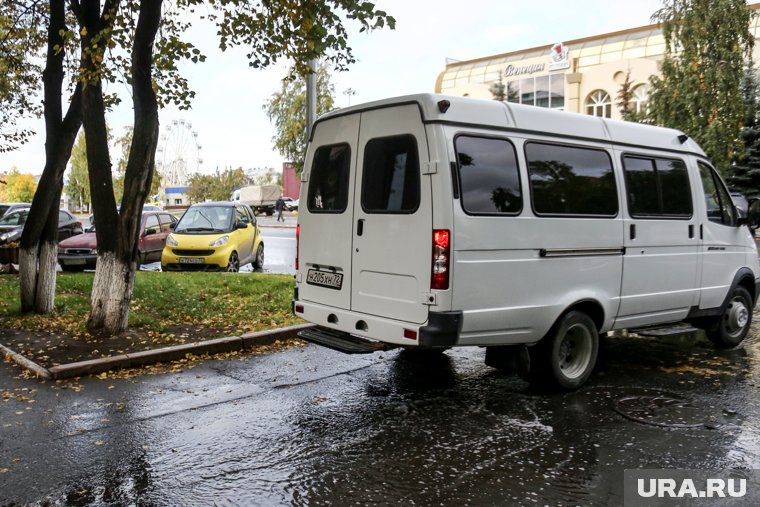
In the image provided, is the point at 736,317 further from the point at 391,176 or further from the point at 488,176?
the point at 391,176

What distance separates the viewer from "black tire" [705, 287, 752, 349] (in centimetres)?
751

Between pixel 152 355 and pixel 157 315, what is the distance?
2.23 m

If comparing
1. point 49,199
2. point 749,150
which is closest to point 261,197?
point 749,150

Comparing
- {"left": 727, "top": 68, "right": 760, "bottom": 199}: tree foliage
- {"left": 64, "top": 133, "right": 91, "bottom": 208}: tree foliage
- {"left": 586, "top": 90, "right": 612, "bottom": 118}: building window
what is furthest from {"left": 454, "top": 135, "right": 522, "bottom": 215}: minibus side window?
{"left": 64, "top": 133, "right": 91, "bottom": 208}: tree foliage

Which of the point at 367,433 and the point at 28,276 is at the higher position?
the point at 28,276

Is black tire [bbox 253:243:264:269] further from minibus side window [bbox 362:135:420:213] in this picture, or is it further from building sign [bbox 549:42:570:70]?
building sign [bbox 549:42:570:70]

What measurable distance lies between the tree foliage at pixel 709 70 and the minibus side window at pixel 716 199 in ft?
70.0

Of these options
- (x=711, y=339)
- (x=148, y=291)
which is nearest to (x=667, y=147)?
(x=711, y=339)

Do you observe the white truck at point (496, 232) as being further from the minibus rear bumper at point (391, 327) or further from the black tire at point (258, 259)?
the black tire at point (258, 259)

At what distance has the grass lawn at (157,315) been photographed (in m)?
7.39

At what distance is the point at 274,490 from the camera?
385 cm

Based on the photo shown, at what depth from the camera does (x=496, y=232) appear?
5195 millimetres

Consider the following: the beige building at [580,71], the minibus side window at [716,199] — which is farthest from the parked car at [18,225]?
the beige building at [580,71]

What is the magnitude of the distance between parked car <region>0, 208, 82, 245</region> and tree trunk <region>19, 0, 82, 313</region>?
668 centimetres
